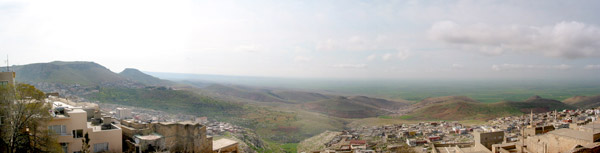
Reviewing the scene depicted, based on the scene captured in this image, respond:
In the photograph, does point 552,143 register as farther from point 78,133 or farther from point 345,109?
point 345,109

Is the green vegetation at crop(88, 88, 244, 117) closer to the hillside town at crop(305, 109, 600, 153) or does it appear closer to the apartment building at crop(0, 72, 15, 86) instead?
the hillside town at crop(305, 109, 600, 153)

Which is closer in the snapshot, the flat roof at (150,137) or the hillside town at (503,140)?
the hillside town at (503,140)

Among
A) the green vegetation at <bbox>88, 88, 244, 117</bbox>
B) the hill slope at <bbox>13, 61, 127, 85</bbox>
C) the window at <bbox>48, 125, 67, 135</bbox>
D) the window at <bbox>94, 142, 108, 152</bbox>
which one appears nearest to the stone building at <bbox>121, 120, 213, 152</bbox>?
the window at <bbox>94, 142, 108, 152</bbox>

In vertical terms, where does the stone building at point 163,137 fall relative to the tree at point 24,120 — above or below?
below

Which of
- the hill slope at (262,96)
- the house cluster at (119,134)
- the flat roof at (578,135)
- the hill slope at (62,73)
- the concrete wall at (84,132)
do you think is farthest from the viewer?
the hill slope at (262,96)

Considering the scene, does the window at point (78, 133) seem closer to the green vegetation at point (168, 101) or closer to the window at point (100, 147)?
the window at point (100, 147)

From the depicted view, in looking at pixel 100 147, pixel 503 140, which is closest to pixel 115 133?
pixel 100 147

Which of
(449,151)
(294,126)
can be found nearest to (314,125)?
(294,126)

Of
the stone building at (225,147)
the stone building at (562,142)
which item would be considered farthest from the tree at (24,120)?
the stone building at (562,142)
